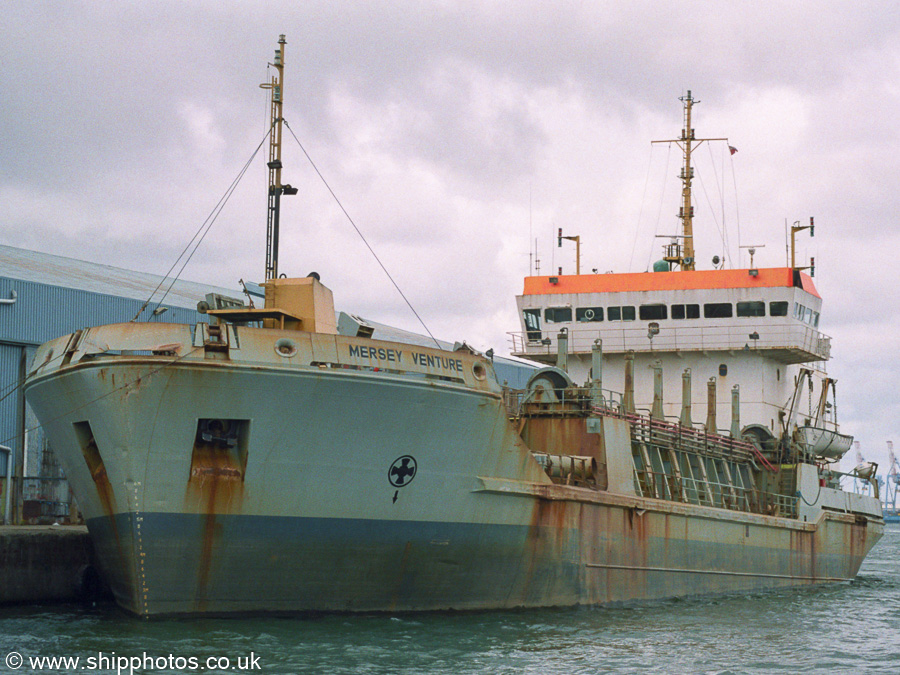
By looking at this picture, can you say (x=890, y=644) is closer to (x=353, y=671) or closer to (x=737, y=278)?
(x=353, y=671)

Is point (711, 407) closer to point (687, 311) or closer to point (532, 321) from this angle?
point (687, 311)

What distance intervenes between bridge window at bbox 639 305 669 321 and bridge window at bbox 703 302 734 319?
97cm

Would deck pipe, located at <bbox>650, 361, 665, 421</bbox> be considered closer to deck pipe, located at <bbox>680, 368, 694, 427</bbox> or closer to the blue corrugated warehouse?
deck pipe, located at <bbox>680, 368, 694, 427</bbox>

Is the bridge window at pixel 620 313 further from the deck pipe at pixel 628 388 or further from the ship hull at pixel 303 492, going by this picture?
the ship hull at pixel 303 492

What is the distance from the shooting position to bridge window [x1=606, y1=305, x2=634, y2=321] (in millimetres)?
26406

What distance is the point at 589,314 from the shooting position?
26.5m

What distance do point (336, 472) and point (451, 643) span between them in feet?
8.97

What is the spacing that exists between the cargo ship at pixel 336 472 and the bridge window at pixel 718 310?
529 cm

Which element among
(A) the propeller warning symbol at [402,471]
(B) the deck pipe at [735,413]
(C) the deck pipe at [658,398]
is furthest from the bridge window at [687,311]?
(A) the propeller warning symbol at [402,471]

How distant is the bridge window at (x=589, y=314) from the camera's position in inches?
1045

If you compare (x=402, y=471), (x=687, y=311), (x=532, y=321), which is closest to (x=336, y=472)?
(x=402, y=471)

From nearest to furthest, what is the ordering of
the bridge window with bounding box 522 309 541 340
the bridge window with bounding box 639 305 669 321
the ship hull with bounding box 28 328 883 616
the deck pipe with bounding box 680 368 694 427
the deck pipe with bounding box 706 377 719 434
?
the ship hull with bounding box 28 328 883 616, the deck pipe with bounding box 680 368 694 427, the deck pipe with bounding box 706 377 719 434, the bridge window with bounding box 639 305 669 321, the bridge window with bounding box 522 309 541 340

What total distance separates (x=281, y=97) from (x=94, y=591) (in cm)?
878

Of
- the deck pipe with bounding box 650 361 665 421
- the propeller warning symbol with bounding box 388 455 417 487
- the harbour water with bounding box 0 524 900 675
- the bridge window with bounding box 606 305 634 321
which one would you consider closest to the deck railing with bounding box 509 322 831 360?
the bridge window with bounding box 606 305 634 321
